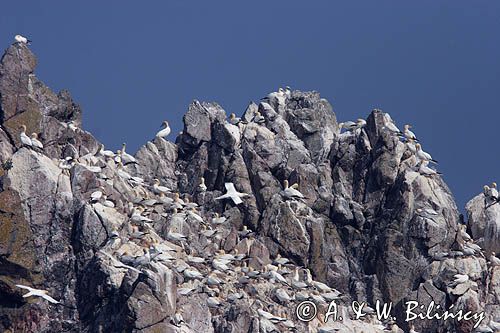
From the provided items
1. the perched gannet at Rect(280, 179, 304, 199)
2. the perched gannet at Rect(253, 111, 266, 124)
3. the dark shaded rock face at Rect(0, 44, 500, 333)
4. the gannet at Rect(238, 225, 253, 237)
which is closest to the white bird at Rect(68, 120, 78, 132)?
the dark shaded rock face at Rect(0, 44, 500, 333)

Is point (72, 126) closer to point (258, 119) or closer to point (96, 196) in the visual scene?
point (96, 196)

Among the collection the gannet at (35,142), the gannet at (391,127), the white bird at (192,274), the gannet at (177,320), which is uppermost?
the gannet at (391,127)

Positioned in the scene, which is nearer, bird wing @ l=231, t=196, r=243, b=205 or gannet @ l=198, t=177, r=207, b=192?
bird wing @ l=231, t=196, r=243, b=205

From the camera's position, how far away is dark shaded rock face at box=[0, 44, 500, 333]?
262 ft

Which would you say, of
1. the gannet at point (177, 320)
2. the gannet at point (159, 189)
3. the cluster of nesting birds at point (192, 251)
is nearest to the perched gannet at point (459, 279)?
the cluster of nesting birds at point (192, 251)

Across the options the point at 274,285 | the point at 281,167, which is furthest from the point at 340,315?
the point at 281,167

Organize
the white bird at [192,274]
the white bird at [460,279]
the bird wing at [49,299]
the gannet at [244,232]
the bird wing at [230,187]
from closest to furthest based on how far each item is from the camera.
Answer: the bird wing at [49,299] → the white bird at [192,274] → the white bird at [460,279] → the gannet at [244,232] → the bird wing at [230,187]

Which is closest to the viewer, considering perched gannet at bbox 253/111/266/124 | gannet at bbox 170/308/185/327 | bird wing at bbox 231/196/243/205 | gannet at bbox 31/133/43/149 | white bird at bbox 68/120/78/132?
gannet at bbox 170/308/185/327

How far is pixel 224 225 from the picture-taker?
87.0 metres

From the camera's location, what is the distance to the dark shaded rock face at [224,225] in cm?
8000

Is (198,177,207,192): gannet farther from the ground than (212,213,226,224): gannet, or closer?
farther from the ground

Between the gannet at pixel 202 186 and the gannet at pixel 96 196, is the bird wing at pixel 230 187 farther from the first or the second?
the gannet at pixel 96 196

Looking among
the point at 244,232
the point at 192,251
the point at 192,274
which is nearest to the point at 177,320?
the point at 192,274

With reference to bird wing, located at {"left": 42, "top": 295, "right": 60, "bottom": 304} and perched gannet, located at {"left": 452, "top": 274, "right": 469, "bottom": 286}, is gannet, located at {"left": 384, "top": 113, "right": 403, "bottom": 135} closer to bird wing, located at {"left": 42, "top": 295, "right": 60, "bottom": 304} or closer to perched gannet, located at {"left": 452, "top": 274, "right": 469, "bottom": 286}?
perched gannet, located at {"left": 452, "top": 274, "right": 469, "bottom": 286}
